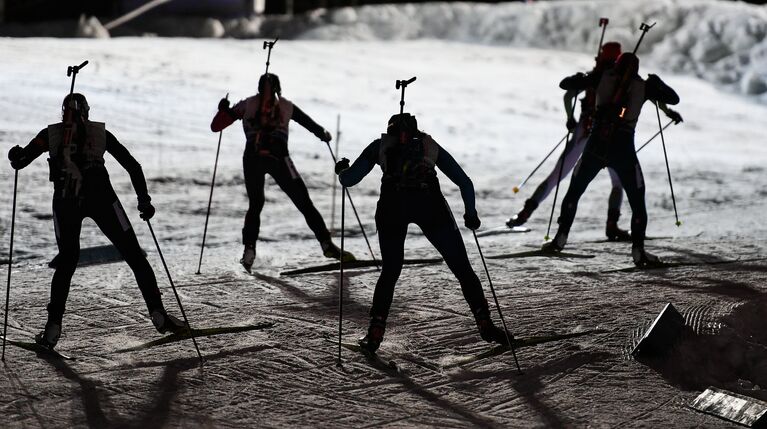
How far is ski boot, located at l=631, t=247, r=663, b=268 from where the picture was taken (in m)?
9.03

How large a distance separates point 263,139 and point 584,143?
10.4ft

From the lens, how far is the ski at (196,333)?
648cm

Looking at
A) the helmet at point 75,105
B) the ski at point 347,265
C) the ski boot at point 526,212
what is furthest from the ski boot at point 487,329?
the ski boot at point 526,212

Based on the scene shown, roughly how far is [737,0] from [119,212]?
23.2 metres

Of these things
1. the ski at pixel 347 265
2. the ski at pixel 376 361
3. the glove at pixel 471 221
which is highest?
the glove at pixel 471 221

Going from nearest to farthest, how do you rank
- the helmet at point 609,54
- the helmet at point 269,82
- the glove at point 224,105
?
the glove at point 224,105 → the helmet at point 269,82 → the helmet at point 609,54

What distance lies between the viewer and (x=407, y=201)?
20.5 feet

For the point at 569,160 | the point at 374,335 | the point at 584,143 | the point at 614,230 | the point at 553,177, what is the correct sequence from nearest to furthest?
1. the point at 374,335
2. the point at 584,143
3. the point at 569,160
4. the point at 553,177
5. the point at 614,230

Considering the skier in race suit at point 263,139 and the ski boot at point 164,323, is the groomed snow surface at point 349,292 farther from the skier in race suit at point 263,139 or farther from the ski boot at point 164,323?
the skier in race suit at point 263,139

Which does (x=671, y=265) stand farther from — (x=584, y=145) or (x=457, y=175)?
(x=457, y=175)

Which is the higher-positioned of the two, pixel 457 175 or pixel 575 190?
pixel 457 175

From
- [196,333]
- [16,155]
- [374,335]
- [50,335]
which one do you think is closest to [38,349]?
[50,335]

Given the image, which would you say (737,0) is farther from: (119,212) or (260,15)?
(119,212)

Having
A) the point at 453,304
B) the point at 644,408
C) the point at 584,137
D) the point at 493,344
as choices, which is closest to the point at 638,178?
the point at 584,137
